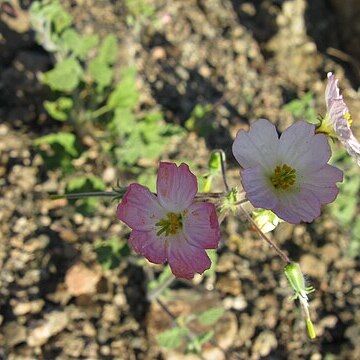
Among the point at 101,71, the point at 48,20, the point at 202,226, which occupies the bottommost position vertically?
the point at 101,71

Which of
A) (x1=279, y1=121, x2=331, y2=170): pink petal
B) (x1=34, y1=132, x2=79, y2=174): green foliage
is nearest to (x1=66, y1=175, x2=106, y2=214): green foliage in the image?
(x1=34, y1=132, x2=79, y2=174): green foliage

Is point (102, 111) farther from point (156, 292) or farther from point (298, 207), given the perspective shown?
point (298, 207)

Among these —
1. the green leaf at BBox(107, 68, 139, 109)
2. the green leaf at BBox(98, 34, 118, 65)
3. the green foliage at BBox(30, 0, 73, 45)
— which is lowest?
the green leaf at BBox(107, 68, 139, 109)

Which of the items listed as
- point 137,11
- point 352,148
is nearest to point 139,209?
point 352,148

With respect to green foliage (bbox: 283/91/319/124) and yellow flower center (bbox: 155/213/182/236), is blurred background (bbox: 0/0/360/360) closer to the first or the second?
green foliage (bbox: 283/91/319/124)

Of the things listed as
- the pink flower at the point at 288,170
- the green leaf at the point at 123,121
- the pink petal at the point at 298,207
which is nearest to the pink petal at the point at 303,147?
the pink flower at the point at 288,170

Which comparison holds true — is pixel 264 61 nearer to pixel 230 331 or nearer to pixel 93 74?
pixel 93 74
